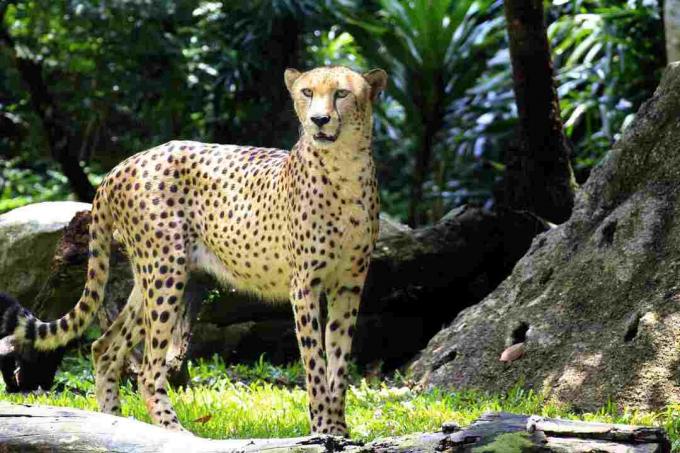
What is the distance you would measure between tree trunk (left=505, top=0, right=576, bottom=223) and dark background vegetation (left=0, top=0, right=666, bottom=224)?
2.09 m

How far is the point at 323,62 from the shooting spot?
12.4 m

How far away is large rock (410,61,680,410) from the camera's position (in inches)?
239

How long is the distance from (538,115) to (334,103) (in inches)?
133

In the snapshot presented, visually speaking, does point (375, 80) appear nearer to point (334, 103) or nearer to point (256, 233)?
point (334, 103)

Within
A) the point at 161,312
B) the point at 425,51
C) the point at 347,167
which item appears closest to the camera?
the point at 347,167

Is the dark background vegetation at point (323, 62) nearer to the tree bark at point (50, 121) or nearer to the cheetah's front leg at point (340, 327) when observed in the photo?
the tree bark at point (50, 121)

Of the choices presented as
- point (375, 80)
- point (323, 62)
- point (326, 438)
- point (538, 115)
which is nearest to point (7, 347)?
point (375, 80)

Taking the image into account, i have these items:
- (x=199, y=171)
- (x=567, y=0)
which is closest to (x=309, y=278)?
(x=199, y=171)

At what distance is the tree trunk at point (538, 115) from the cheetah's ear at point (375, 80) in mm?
2899

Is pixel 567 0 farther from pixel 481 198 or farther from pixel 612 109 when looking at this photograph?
pixel 481 198

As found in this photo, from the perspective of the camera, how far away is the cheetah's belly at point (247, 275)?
6.17 m

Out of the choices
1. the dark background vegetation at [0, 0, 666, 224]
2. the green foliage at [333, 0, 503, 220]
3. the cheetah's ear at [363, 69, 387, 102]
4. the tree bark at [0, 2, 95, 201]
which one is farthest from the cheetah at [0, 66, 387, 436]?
the tree bark at [0, 2, 95, 201]

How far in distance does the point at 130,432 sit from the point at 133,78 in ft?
26.7

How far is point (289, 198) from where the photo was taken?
5.98 meters
